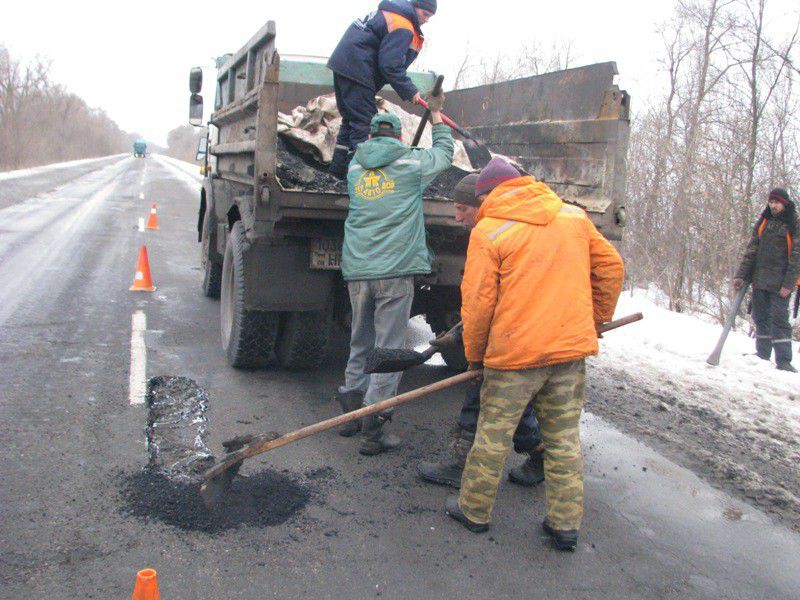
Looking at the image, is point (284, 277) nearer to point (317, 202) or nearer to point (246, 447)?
point (317, 202)

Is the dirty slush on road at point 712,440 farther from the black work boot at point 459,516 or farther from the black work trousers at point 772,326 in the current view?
the black work trousers at point 772,326

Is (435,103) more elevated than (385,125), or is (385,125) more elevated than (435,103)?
(435,103)

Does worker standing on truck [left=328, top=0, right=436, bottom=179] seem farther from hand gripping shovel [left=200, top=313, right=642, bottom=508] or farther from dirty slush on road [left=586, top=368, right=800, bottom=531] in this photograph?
dirty slush on road [left=586, top=368, right=800, bottom=531]

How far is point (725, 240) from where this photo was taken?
428 inches

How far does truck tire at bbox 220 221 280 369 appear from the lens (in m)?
5.17

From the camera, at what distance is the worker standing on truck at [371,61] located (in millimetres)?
4824

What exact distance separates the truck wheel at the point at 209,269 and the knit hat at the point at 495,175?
4770mm

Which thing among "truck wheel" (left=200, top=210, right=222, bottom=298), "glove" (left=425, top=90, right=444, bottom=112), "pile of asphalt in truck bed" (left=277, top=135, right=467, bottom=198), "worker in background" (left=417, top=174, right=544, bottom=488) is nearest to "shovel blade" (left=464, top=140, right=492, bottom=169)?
"pile of asphalt in truck bed" (left=277, top=135, right=467, bottom=198)

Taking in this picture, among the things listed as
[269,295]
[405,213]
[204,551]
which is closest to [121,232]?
[269,295]

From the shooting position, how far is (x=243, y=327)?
17.1 feet

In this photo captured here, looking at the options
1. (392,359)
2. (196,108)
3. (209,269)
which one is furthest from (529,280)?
(196,108)

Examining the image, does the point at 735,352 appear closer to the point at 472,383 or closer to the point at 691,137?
the point at 472,383

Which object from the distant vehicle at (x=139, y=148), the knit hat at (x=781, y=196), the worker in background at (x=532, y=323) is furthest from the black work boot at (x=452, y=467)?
the distant vehicle at (x=139, y=148)

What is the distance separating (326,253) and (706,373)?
3509 mm
